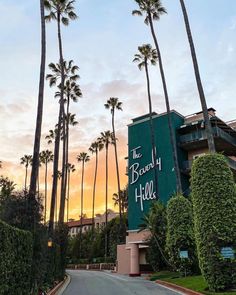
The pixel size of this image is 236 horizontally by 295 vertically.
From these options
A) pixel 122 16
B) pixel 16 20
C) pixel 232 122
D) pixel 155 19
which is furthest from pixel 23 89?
pixel 232 122

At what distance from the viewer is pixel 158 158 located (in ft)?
159

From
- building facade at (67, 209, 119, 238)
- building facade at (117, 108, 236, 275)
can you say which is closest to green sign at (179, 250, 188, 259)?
building facade at (117, 108, 236, 275)

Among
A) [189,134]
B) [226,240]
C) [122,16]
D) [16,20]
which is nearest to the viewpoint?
[226,240]

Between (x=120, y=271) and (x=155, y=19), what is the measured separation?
30426 millimetres

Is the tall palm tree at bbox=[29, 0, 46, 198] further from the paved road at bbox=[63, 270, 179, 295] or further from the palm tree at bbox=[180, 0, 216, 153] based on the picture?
the palm tree at bbox=[180, 0, 216, 153]

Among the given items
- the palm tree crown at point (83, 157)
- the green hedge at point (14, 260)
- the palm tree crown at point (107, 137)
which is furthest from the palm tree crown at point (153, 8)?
the palm tree crown at point (83, 157)

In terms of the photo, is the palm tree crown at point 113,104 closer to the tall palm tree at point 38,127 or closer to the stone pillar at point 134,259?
the stone pillar at point 134,259

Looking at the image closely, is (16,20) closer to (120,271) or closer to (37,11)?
(37,11)

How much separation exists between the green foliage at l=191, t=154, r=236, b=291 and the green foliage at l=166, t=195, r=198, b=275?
9.52m

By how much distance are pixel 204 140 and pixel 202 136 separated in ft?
2.21

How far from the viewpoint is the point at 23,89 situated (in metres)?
24.7

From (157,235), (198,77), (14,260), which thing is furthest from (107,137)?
(14,260)

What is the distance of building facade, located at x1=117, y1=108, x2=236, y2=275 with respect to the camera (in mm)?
46094

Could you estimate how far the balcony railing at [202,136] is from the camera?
44344mm
